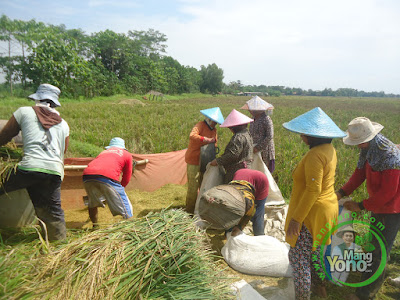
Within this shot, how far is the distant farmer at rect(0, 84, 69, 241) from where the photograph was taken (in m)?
2.31

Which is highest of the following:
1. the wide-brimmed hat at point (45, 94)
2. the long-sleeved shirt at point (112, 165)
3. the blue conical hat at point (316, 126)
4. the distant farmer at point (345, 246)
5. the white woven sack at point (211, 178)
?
the wide-brimmed hat at point (45, 94)

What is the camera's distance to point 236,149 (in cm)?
311

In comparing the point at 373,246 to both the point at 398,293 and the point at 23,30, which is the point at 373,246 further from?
the point at 23,30

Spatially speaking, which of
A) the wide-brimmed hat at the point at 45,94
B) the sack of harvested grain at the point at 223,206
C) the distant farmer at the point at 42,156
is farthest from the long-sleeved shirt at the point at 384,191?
the wide-brimmed hat at the point at 45,94

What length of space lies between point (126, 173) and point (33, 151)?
3.35 ft

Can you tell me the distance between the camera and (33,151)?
232 centimetres

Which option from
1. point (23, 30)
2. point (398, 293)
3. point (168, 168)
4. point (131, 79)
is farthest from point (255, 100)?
point (131, 79)

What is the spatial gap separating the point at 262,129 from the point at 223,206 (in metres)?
1.84

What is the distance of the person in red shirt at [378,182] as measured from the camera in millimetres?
1977

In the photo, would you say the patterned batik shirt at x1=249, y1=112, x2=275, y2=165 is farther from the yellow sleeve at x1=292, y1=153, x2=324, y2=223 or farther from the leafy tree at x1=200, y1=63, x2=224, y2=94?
the leafy tree at x1=200, y1=63, x2=224, y2=94

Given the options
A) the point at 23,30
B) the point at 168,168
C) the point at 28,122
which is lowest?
the point at 168,168

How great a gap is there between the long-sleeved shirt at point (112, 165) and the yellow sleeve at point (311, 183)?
190 cm

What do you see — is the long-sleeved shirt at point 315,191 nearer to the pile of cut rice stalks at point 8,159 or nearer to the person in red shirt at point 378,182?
the person in red shirt at point 378,182

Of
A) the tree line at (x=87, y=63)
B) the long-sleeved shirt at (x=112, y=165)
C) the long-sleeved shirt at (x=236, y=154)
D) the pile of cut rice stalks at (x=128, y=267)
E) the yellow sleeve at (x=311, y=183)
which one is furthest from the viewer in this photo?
the tree line at (x=87, y=63)
